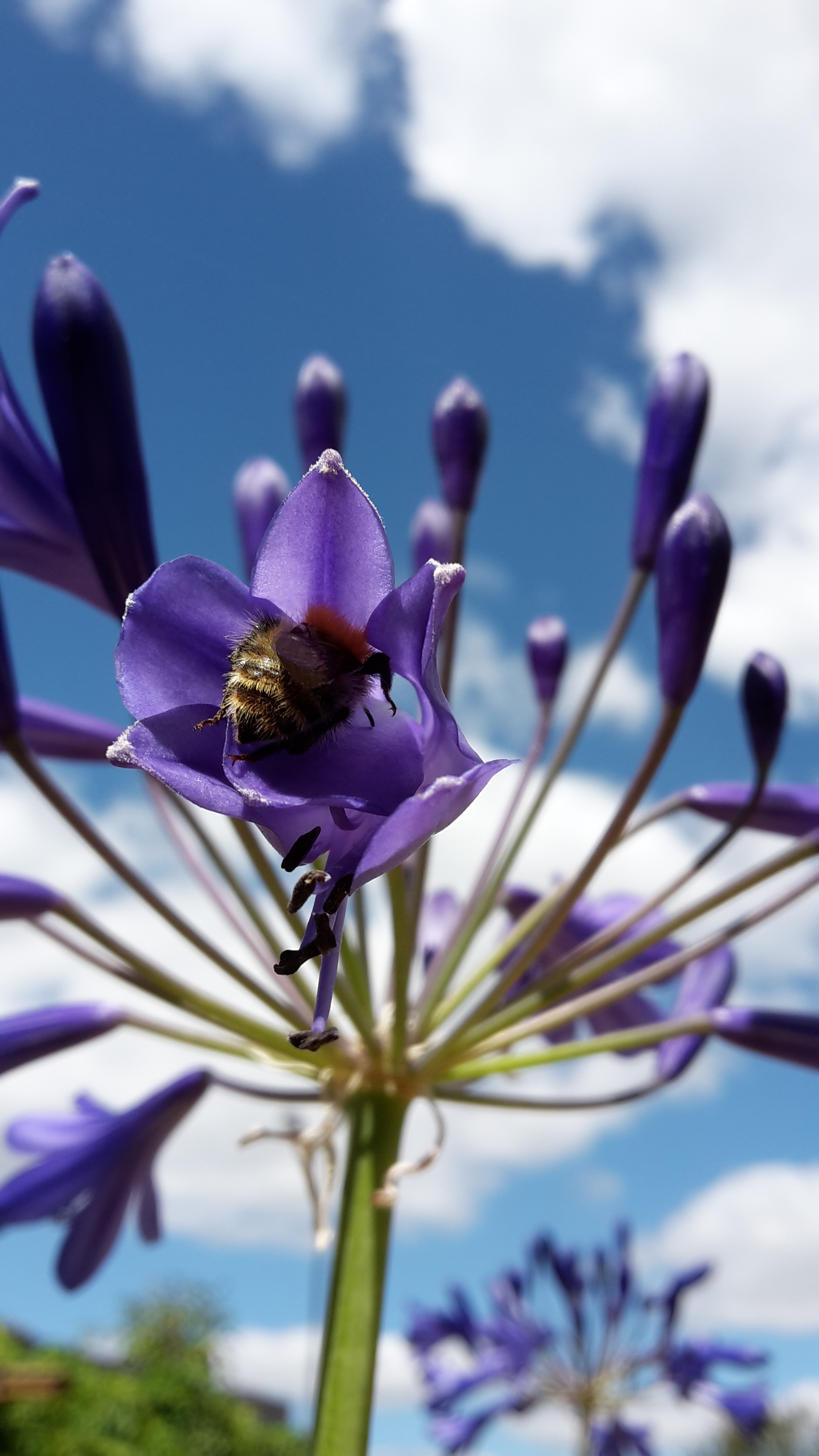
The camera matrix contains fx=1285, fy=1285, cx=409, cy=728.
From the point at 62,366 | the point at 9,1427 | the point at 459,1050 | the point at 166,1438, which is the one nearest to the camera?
the point at 62,366

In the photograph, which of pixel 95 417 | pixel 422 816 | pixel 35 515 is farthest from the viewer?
pixel 35 515

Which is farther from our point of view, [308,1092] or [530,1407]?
[530,1407]

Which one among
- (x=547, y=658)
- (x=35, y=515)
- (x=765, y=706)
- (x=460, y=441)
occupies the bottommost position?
(x=765, y=706)

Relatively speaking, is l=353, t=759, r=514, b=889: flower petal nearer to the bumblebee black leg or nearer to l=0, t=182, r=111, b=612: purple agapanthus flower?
the bumblebee black leg

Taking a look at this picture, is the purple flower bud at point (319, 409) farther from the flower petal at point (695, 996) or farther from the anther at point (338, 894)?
the anther at point (338, 894)

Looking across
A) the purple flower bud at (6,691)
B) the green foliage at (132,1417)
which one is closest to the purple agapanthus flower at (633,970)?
the purple flower bud at (6,691)

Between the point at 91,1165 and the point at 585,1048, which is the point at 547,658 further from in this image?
the point at 91,1165

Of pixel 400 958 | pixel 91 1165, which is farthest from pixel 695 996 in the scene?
pixel 91 1165

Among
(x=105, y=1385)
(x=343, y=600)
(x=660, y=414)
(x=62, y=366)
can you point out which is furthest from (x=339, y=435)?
(x=105, y=1385)

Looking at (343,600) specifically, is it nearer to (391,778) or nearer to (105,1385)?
(391,778)
